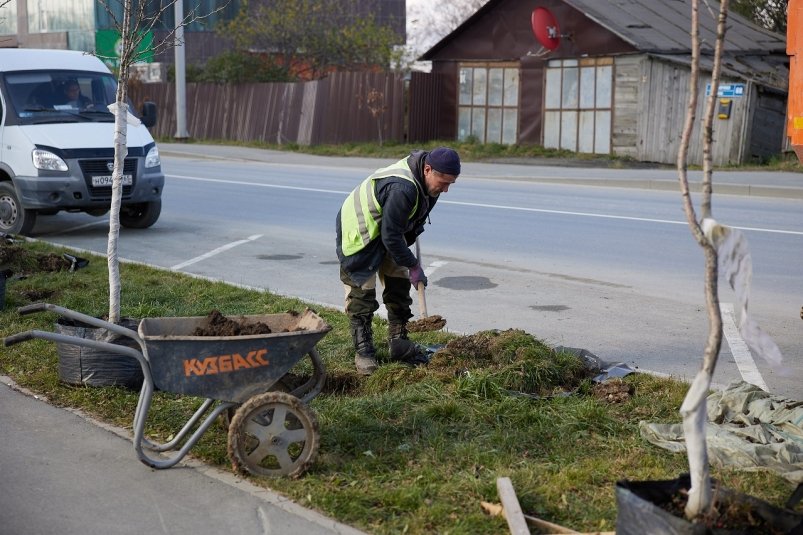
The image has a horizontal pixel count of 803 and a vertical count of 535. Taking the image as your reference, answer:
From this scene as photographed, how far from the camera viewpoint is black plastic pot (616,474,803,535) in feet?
11.1

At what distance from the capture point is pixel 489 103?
2966 cm

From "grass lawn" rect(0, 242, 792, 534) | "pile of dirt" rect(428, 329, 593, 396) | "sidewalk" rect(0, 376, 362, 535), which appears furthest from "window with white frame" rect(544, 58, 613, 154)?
"sidewalk" rect(0, 376, 362, 535)

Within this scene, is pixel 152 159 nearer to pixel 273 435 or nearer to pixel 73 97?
pixel 73 97

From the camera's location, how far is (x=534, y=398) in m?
5.79

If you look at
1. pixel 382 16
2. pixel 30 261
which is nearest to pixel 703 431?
pixel 30 261

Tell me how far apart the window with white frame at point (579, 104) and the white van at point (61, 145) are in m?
15.7

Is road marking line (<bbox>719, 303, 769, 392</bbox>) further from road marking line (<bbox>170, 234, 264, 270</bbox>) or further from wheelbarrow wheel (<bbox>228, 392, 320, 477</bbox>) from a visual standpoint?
road marking line (<bbox>170, 234, 264, 270</bbox>)

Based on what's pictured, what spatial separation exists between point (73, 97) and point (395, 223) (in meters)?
8.67

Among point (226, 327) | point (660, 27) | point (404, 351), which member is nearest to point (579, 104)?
point (660, 27)

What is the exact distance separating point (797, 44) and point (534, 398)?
11.0ft

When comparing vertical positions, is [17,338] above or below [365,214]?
below

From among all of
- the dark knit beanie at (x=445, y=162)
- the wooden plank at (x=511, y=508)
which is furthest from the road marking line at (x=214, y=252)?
the wooden plank at (x=511, y=508)

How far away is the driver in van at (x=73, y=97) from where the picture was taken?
13.5 metres

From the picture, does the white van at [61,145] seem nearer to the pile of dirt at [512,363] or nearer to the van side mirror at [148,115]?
the van side mirror at [148,115]
